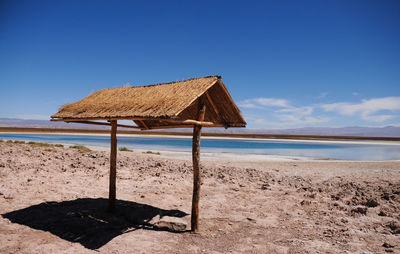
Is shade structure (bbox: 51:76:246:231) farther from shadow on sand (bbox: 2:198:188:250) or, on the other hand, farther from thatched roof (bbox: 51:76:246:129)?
shadow on sand (bbox: 2:198:188:250)

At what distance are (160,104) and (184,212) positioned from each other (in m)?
3.51

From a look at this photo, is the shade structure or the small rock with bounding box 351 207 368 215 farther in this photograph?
the small rock with bounding box 351 207 368 215

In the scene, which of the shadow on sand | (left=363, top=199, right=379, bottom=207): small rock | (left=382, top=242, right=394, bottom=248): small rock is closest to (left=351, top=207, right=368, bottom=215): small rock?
(left=363, top=199, right=379, bottom=207): small rock

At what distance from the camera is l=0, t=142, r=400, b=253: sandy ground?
5594 millimetres

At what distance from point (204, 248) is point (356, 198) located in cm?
621

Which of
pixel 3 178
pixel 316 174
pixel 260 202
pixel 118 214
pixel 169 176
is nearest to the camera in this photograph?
pixel 118 214

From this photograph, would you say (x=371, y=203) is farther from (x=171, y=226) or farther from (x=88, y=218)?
(x=88, y=218)

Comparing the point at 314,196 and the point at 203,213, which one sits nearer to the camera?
the point at 203,213

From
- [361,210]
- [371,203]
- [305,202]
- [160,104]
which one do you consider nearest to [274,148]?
[371,203]

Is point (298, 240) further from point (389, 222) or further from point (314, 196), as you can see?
point (314, 196)

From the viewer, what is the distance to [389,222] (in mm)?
6875

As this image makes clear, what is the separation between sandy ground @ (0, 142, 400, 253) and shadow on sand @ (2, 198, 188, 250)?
0.07 ft

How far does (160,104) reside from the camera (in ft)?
20.0

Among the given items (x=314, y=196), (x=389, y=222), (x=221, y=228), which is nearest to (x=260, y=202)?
(x=314, y=196)
